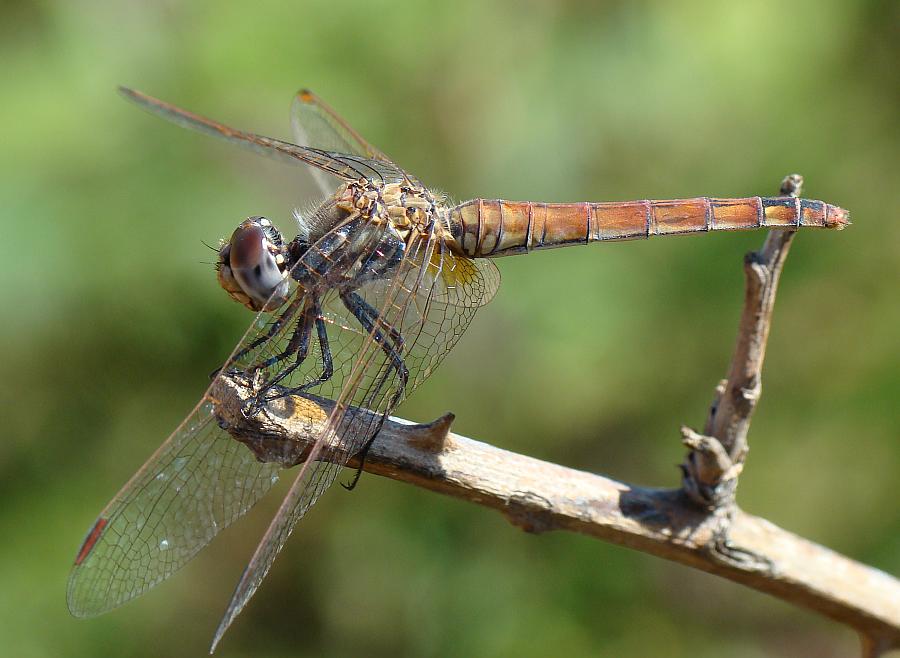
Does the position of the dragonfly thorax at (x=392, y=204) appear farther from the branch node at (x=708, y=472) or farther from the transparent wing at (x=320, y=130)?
the branch node at (x=708, y=472)

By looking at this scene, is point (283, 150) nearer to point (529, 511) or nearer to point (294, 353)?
point (294, 353)

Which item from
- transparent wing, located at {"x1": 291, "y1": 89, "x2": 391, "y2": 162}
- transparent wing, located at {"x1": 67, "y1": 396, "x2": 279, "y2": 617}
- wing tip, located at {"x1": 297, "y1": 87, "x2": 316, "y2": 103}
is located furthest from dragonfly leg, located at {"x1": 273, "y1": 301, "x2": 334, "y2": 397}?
wing tip, located at {"x1": 297, "y1": 87, "x2": 316, "y2": 103}

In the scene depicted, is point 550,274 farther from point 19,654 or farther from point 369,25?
point 19,654

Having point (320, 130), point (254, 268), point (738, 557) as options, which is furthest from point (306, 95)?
point (738, 557)

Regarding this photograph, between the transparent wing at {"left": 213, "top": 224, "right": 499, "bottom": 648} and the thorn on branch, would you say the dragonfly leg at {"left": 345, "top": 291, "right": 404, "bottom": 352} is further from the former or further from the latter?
the thorn on branch

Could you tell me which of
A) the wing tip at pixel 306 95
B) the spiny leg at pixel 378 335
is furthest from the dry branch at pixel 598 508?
the wing tip at pixel 306 95

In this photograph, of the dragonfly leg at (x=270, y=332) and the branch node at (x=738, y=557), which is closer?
the branch node at (x=738, y=557)

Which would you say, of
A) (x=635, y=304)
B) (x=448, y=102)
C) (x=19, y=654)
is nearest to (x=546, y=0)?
(x=448, y=102)
